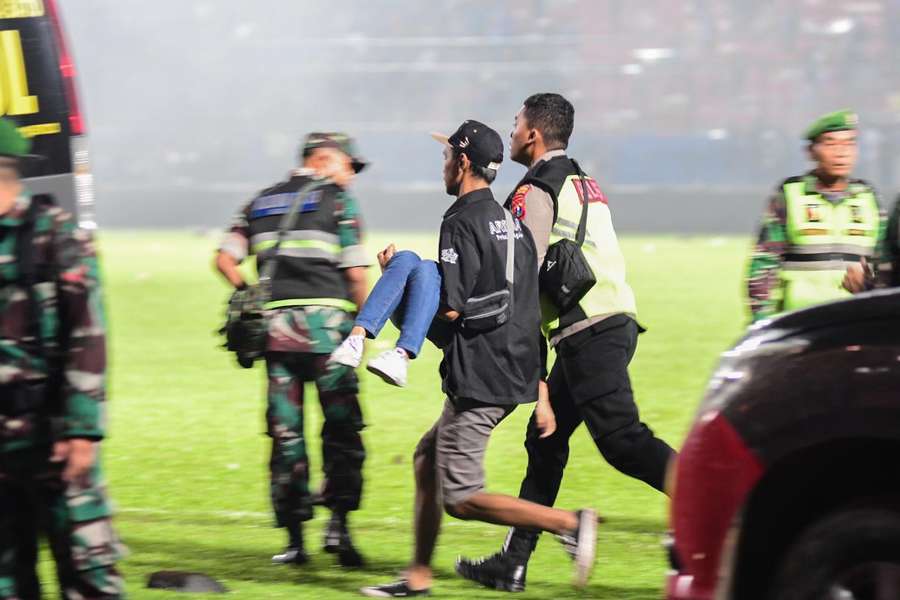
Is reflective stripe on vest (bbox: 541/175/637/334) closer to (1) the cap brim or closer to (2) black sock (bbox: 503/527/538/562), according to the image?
(1) the cap brim

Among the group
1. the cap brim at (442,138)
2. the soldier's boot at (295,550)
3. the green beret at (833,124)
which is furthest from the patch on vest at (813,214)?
the soldier's boot at (295,550)

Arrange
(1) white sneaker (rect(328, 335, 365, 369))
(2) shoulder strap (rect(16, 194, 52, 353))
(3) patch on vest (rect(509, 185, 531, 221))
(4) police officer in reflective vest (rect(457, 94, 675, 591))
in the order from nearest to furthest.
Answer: (2) shoulder strap (rect(16, 194, 52, 353)) → (1) white sneaker (rect(328, 335, 365, 369)) → (3) patch on vest (rect(509, 185, 531, 221)) → (4) police officer in reflective vest (rect(457, 94, 675, 591))

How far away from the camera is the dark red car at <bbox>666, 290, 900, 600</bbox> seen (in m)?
3.58

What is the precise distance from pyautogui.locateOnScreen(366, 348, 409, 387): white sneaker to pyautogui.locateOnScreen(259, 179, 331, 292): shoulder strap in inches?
46.0

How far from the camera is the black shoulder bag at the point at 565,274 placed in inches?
237

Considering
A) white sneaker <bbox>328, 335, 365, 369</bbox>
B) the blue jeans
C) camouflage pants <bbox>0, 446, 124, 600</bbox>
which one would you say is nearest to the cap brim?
the blue jeans

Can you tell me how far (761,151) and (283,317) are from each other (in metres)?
35.6

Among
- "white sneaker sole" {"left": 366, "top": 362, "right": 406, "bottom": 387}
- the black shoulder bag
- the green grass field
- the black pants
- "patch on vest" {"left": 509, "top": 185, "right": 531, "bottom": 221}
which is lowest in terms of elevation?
the green grass field

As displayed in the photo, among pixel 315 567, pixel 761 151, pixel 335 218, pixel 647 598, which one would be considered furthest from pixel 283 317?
pixel 761 151

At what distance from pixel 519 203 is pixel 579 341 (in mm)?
603

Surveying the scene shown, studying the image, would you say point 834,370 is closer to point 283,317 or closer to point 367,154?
point 283,317

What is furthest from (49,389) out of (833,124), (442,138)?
(833,124)

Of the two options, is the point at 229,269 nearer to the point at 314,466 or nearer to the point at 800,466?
the point at 314,466

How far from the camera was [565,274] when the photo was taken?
19.7 ft
